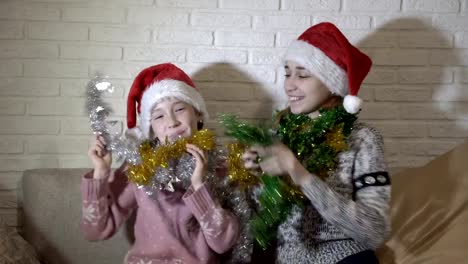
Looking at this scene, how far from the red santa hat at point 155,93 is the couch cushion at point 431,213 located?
2.20 ft

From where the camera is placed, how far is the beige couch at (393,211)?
5.58 ft

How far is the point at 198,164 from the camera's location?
1521 millimetres

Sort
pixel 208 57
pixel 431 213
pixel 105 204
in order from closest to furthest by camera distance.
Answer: pixel 105 204, pixel 431 213, pixel 208 57

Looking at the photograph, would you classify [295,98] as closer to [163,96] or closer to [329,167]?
[329,167]

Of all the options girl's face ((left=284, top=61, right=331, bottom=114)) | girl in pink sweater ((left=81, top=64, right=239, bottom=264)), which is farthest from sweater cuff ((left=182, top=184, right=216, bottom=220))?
girl's face ((left=284, top=61, right=331, bottom=114))

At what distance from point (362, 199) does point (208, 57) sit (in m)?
0.78

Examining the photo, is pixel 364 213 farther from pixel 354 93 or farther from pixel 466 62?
pixel 466 62

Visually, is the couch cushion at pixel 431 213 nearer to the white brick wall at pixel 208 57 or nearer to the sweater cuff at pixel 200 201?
the white brick wall at pixel 208 57

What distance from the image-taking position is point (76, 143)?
1975 mm

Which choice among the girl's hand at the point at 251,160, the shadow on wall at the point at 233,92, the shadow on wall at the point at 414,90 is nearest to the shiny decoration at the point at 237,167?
the girl's hand at the point at 251,160

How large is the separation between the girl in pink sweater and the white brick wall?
1.02 ft

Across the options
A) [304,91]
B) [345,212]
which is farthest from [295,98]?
[345,212]

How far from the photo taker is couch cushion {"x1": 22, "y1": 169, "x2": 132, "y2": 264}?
1.84 meters

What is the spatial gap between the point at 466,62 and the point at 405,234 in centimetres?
72
